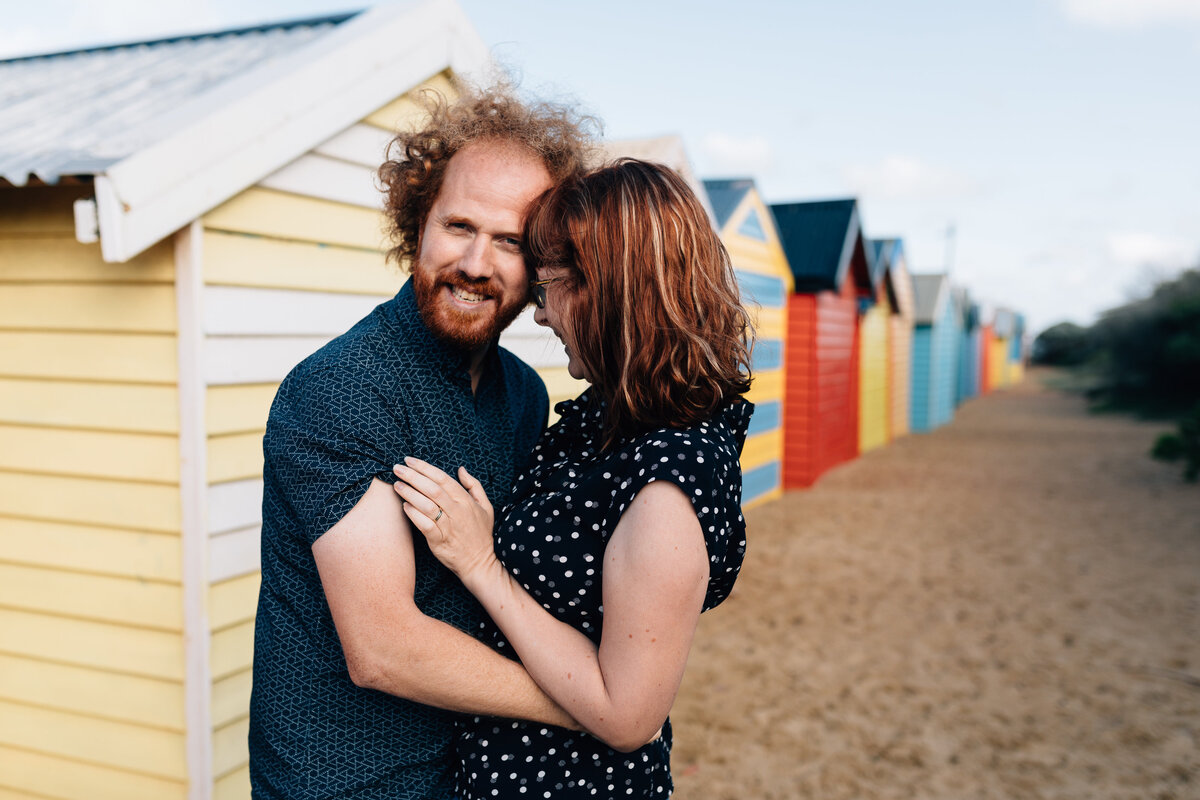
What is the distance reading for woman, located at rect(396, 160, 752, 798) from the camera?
1.47m

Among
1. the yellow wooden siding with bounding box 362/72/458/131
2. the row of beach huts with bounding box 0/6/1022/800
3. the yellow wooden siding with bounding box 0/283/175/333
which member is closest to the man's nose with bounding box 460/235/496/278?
the row of beach huts with bounding box 0/6/1022/800

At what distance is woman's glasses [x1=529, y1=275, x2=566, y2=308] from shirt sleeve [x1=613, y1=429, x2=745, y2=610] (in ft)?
1.23

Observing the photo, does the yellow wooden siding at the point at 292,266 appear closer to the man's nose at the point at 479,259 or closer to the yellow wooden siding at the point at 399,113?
the yellow wooden siding at the point at 399,113

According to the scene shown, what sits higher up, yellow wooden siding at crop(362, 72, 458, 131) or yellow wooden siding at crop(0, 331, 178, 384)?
yellow wooden siding at crop(362, 72, 458, 131)

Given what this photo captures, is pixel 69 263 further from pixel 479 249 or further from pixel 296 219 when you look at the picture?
pixel 479 249

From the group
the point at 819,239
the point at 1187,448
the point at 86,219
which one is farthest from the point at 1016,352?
the point at 86,219

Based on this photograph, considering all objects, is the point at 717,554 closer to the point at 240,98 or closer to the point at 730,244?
the point at 240,98

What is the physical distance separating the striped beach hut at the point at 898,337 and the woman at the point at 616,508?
57.5 ft

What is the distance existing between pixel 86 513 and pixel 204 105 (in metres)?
1.63

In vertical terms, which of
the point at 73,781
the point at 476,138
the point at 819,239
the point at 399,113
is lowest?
the point at 73,781

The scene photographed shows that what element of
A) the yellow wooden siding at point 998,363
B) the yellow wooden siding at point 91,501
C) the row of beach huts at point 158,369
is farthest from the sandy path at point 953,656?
the yellow wooden siding at point 998,363

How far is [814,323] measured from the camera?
13383 millimetres

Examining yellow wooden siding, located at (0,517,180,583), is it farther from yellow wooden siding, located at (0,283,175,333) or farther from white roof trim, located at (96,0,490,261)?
white roof trim, located at (96,0,490,261)

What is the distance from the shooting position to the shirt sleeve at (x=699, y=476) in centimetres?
149
